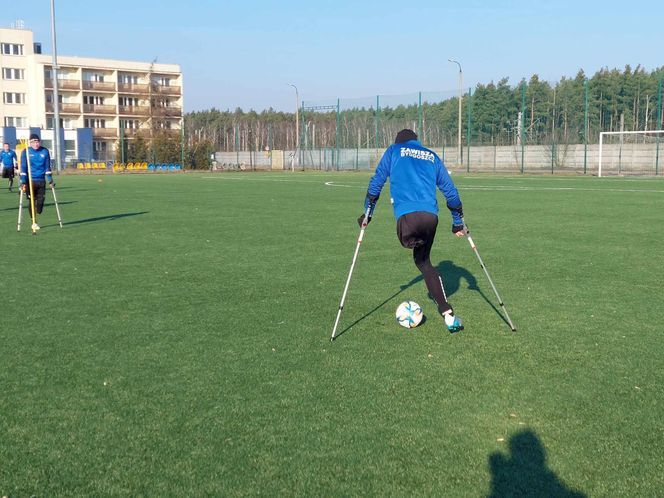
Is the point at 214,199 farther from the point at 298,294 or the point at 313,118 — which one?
the point at 313,118

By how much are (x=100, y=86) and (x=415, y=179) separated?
90.8 meters

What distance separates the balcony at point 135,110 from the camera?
301ft

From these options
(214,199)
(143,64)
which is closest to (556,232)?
(214,199)

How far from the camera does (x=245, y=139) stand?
85.9 meters

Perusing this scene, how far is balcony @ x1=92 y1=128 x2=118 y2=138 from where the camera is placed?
Answer: 294 ft

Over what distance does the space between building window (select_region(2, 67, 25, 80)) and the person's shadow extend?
92.5m

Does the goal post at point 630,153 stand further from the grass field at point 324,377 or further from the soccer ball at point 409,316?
the soccer ball at point 409,316

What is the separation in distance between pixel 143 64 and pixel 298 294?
92205 mm

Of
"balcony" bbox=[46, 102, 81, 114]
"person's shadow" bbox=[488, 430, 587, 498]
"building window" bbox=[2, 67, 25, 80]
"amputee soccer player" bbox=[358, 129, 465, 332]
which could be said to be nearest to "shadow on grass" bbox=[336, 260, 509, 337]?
"amputee soccer player" bbox=[358, 129, 465, 332]

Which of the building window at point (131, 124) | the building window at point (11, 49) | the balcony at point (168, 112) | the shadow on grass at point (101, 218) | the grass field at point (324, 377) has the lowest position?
the grass field at point (324, 377)

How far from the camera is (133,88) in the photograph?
92.3 meters

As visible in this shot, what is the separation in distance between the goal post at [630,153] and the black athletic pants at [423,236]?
133ft

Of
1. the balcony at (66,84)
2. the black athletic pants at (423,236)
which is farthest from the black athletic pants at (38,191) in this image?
the balcony at (66,84)

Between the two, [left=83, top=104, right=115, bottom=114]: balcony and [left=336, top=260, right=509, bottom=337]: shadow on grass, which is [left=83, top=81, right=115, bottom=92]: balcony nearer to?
[left=83, top=104, right=115, bottom=114]: balcony
